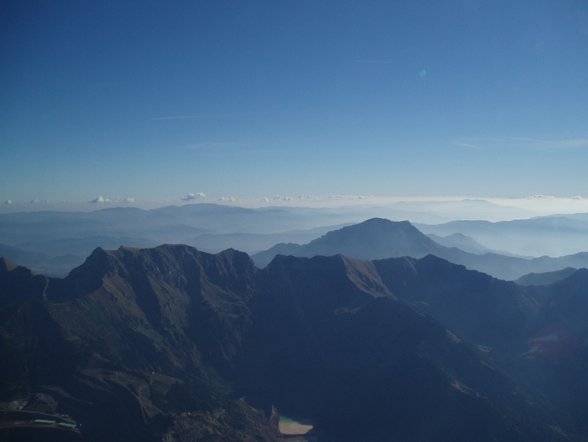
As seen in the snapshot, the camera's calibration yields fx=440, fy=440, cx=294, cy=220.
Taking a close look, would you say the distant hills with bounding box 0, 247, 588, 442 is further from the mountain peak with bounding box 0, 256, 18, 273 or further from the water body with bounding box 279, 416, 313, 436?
the water body with bounding box 279, 416, 313, 436

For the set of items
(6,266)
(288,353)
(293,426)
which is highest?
(6,266)

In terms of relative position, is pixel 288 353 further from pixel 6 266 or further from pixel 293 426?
pixel 6 266

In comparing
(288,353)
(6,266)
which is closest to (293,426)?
(288,353)

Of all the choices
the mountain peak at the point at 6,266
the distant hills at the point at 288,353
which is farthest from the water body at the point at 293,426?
the mountain peak at the point at 6,266

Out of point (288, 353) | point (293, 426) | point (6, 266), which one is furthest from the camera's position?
point (6, 266)

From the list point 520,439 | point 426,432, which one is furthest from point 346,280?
point 520,439

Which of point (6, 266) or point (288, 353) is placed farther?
point (6, 266)

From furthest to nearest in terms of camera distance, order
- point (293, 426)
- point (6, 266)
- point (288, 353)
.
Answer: point (6, 266) < point (288, 353) < point (293, 426)

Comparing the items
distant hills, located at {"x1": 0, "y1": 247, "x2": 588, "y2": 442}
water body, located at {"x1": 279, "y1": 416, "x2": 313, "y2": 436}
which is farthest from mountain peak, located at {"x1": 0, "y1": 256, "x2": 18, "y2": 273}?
water body, located at {"x1": 279, "y1": 416, "x2": 313, "y2": 436}
